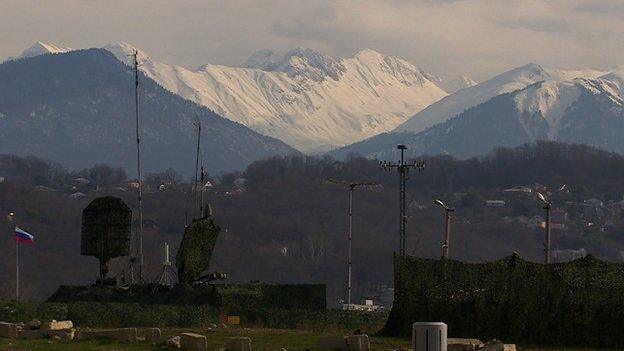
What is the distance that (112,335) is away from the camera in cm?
3978

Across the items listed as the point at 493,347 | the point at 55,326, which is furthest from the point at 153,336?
the point at 493,347

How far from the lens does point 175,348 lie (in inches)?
1470

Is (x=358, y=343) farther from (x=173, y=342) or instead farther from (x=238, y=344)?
(x=173, y=342)

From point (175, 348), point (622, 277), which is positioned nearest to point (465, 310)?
point (622, 277)

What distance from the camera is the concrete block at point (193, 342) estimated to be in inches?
1459

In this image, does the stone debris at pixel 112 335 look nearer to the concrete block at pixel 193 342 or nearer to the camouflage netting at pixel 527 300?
the concrete block at pixel 193 342

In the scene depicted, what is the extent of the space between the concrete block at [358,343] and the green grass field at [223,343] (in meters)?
1.52

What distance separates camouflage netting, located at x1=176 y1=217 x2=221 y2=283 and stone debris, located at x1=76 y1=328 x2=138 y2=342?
2264cm

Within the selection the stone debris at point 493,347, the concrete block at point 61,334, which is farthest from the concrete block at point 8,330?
the stone debris at point 493,347

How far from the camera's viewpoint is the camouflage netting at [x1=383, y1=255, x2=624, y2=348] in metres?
42.1

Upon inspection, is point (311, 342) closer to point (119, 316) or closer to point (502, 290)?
point (502, 290)

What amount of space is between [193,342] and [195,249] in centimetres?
2612

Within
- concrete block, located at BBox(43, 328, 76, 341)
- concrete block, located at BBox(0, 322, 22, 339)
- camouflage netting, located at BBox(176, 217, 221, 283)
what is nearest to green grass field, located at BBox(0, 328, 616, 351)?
concrete block, located at BBox(43, 328, 76, 341)

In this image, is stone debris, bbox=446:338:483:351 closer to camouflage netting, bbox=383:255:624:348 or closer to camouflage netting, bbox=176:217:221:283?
camouflage netting, bbox=383:255:624:348
